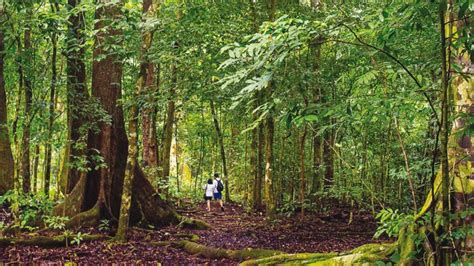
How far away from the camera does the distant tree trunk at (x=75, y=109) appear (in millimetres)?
8836

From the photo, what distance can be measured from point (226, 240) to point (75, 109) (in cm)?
531

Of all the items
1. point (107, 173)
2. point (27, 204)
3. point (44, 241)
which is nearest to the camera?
point (27, 204)

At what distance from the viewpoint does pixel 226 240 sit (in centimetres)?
1152

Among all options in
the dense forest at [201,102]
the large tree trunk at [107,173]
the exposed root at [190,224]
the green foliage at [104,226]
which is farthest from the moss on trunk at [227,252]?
the exposed root at [190,224]

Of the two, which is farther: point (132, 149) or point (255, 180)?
point (255, 180)

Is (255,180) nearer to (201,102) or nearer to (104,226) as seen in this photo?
(201,102)

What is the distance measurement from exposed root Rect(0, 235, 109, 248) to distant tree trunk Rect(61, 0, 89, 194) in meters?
1.60

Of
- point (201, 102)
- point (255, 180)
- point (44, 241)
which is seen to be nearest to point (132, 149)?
point (44, 241)

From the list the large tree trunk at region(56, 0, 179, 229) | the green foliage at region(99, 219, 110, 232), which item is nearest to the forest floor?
the green foliage at region(99, 219, 110, 232)

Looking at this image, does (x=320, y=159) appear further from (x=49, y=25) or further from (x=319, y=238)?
(x=49, y=25)

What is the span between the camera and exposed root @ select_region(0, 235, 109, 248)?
8.20 meters

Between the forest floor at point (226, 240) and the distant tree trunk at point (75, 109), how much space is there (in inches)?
75.6

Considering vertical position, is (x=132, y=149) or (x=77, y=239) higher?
(x=132, y=149)

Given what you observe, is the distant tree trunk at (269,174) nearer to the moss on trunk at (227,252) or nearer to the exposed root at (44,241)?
the moss on trunk at (227,252)
